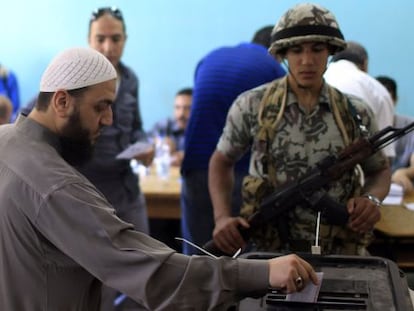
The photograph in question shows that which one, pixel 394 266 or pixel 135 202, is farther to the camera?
pixel 135 202

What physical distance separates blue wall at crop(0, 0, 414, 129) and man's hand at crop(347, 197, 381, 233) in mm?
2941

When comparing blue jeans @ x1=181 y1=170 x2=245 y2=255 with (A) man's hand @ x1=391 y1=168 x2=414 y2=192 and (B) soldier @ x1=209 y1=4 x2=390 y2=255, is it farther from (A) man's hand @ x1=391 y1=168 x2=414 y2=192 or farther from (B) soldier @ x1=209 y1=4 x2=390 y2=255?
(A) man's hand @ x1=391 y1=168 x2=414 y2=192

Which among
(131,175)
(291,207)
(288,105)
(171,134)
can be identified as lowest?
(171,134)

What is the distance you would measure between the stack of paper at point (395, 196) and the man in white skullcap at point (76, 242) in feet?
5.50

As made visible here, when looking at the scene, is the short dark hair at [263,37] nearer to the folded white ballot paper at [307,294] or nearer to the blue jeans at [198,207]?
the blue jeans at [198,207]

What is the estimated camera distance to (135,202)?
3107 millimetres

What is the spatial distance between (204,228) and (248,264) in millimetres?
1442

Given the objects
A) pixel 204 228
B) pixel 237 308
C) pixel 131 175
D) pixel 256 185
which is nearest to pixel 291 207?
pixel 256 185

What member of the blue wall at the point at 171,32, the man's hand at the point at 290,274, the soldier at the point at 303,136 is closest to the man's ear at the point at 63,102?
the man's hand at the point at 290,274

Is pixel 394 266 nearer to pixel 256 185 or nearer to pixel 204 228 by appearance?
pixel 256 185

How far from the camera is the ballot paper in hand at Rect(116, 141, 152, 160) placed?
2.88 metres

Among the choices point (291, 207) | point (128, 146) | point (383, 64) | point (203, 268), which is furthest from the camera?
point (383, 64)

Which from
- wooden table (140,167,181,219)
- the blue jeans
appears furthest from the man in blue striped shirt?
wooden table (140,167,181,219)

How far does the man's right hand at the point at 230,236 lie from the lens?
1961mm
